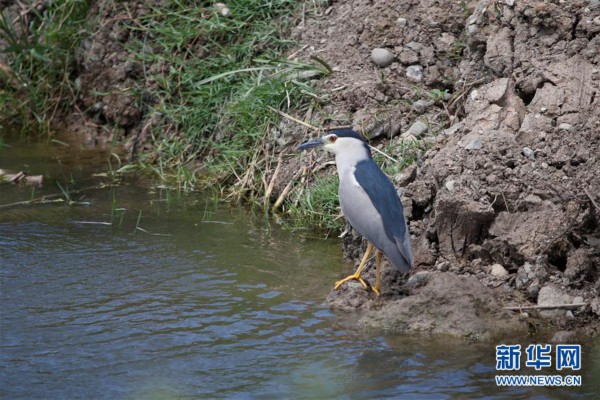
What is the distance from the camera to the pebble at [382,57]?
8172mm

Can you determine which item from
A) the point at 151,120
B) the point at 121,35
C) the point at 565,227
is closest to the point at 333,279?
the point at 565,227

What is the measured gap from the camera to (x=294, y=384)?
4969 mm

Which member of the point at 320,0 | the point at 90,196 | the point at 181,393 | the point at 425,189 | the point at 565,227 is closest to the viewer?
the point at 181,393

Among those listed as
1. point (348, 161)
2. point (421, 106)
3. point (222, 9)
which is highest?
point (222, 9)

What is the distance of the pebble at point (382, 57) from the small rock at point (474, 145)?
1.82 meters

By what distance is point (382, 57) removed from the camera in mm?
8172

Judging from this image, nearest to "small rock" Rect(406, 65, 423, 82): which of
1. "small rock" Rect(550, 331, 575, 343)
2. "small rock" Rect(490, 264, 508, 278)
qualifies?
"small rock" Rect(490, 264, 508, 278)

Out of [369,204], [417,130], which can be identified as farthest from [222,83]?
[369,204]

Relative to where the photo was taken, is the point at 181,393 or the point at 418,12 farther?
the point at 418,12

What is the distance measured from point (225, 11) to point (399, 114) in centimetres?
225

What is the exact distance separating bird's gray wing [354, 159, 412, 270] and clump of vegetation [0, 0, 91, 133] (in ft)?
15.4

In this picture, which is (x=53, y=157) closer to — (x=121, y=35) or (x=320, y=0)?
(x=121, y=35)

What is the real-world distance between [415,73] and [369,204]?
91.1 inches

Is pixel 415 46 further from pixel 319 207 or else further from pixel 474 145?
pixel 474 145
